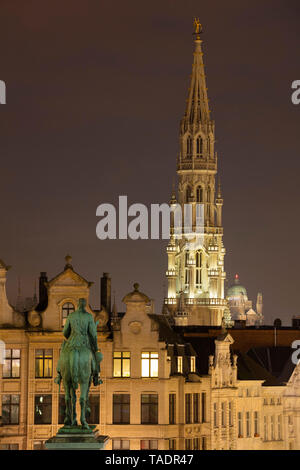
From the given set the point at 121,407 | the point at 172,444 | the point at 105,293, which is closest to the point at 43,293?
the point at 105,293

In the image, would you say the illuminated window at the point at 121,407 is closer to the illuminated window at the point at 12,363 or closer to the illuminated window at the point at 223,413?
the illuminated window at the point at 12,363

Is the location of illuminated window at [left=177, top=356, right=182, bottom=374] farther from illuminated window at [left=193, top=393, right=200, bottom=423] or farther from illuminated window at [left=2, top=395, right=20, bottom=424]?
illuminated window at [left=2, top=395, right=20, bottom=424]

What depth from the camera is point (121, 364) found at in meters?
84.2

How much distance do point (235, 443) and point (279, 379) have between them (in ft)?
41.5

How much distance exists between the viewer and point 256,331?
12725 cm

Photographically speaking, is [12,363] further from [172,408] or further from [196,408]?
[196,408]

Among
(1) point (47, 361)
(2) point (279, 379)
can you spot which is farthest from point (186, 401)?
(2) point (279, 379)

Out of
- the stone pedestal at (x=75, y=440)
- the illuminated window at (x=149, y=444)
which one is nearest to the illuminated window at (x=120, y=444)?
the illuminated window at (x=149, y=444)

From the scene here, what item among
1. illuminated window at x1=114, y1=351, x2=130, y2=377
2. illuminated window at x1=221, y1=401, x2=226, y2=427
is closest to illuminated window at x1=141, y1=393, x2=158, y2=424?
illuminated window at x1=114, y1=351, x2=130, y2=377

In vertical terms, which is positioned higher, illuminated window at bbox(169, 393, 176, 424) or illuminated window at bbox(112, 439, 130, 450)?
illuminated window at bbox(169, 393, 176, 424)

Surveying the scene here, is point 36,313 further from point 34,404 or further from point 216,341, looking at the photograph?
point 216,341

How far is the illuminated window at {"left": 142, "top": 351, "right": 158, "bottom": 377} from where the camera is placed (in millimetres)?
84438

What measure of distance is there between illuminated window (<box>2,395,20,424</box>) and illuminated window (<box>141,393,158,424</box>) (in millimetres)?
6348

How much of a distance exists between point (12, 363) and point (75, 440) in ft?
103
